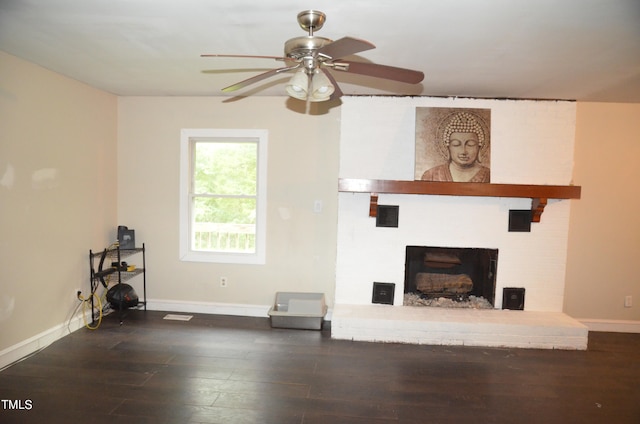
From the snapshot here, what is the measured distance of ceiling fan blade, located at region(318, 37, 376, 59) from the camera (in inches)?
61.2

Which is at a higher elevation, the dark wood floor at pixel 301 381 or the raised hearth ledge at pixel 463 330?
the raised hearth ledge at pixel 463 330

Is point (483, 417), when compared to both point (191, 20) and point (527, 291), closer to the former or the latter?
point (527, 291)

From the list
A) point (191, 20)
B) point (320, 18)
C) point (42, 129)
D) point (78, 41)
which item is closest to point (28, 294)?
point (42, 129)

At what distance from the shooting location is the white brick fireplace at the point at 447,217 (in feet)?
12.5

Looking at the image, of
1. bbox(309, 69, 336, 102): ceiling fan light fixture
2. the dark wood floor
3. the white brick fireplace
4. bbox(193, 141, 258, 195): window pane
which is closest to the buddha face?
the white brick fireplace

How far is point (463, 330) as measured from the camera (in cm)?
358

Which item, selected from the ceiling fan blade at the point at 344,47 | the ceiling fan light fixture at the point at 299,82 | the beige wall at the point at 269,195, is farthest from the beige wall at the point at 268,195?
the ceiling fan blade at the point at 344,47

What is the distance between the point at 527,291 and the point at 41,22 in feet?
14.9

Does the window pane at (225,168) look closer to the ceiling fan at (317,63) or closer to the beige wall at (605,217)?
the ceiling fan at (317,63)

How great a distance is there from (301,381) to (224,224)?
204 cm

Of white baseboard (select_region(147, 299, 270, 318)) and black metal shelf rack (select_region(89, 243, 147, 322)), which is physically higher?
black metal shelf rack (select_region(89, 243, 147, 322))

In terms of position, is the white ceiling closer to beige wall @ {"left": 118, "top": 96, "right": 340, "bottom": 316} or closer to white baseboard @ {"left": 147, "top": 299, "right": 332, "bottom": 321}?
beige wall @ {"left": 118, "top": 96, "right": 340, "bottom": 316}

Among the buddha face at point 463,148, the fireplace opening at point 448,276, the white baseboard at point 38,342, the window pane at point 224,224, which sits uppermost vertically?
the buddha face at point 463,148

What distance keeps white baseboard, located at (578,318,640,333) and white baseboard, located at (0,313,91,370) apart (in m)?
5.07
